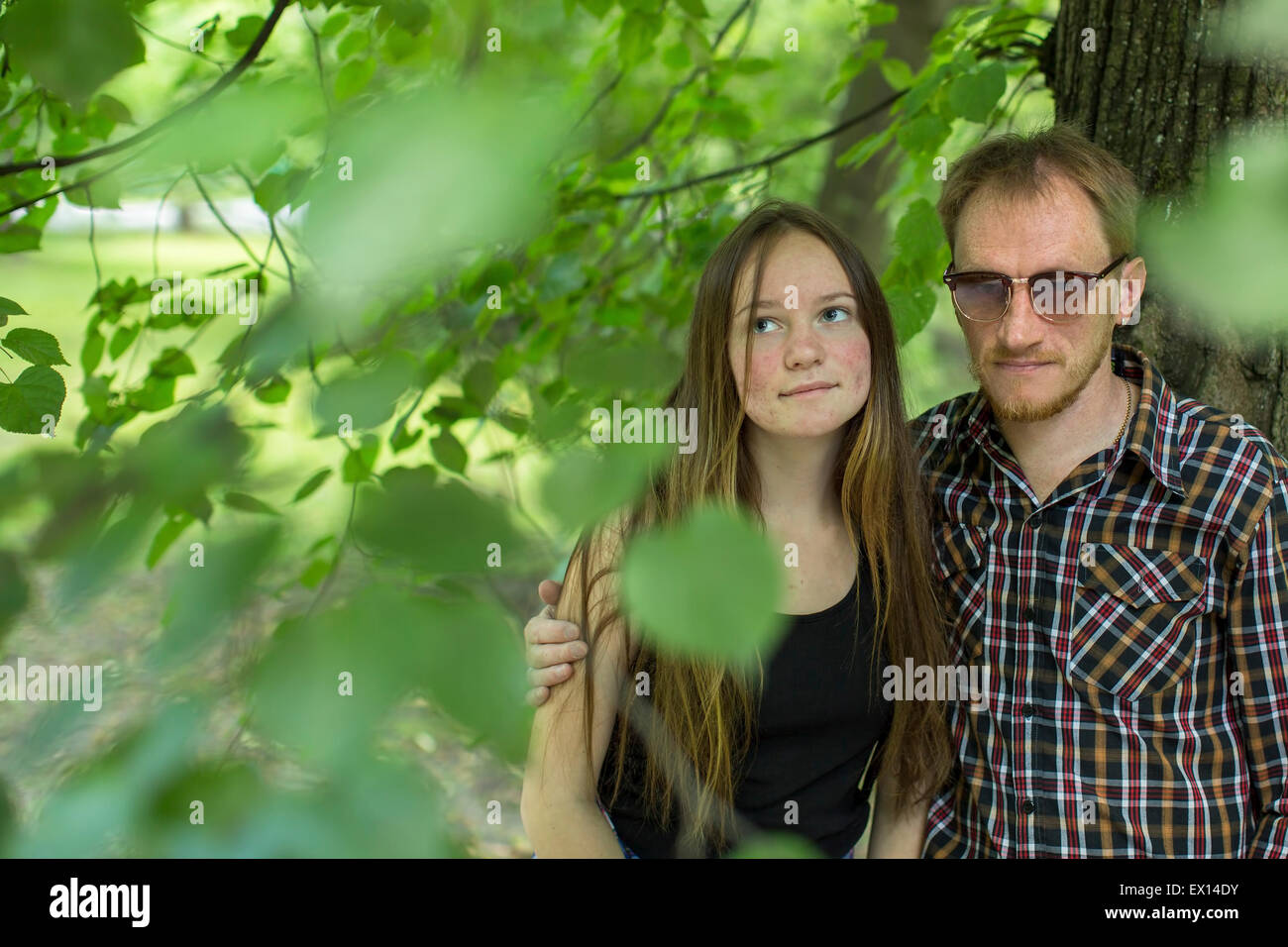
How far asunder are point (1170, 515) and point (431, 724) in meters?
1.46

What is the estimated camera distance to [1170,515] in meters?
1.56

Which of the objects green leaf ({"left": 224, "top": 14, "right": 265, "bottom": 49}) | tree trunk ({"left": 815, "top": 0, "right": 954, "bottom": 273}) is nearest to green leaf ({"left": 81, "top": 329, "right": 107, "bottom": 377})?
green leaf ({"left": 224, "top": 14, "right": 265, "bottom": 49})

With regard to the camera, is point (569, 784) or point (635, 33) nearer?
point (569, 784)

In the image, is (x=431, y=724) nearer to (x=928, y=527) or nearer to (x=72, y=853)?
(x=72, y=853)

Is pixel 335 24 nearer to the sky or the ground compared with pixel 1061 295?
nearer to the sky

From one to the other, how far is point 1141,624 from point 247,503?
1.44 meters

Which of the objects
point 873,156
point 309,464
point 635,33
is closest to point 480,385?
point 309,464

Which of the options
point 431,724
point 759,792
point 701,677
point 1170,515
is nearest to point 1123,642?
point 1170,515

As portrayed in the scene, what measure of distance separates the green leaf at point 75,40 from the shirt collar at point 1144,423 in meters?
1.45

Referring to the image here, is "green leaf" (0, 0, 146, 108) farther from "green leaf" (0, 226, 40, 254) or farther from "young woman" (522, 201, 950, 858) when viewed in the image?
"young woman" (522, 201, 950, 858)

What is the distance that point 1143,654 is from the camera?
1.54 meters

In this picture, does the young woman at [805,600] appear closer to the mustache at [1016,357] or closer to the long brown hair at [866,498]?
the long brown hair at [866,498]

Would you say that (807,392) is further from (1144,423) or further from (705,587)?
(705,587)

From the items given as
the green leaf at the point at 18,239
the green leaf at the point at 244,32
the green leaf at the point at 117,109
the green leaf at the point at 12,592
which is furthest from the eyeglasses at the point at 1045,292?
the green leaf at the point at 12,592
